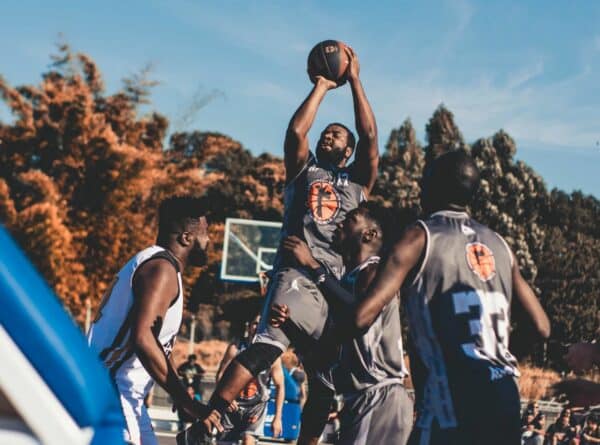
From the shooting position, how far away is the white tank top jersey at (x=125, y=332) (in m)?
5.00

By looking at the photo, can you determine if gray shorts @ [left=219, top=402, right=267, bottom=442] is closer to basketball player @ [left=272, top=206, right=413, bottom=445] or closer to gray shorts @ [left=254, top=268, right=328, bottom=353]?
gray shorts @ [left=254, top=268, right=328, bottom=353]

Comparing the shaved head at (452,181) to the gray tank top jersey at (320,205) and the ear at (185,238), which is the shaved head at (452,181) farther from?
the gray tank top jersey at (320,205)

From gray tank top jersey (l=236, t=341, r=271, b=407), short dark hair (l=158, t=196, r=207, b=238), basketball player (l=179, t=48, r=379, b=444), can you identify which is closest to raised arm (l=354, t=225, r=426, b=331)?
short dark hair (l=158, t=196, r=207, b=238)

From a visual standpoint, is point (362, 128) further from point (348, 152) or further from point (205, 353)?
point (205, 353)

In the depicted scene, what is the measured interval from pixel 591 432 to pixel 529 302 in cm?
990

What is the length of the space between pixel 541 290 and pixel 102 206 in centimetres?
2382

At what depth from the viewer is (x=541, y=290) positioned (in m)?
46.5

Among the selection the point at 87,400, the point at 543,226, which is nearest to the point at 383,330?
the point at 87,400

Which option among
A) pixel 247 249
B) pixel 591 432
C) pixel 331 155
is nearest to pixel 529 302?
pixel 331 155

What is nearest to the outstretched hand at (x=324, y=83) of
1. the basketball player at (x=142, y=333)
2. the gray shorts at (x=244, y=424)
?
the basketball player at (x=142, y=333)

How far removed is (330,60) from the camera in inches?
252

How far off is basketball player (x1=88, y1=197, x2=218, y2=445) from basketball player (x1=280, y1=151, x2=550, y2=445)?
41.1 inches

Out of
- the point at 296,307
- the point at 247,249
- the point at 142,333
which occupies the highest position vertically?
the point at 247,249

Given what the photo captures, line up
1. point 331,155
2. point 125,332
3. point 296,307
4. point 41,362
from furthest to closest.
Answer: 1. point 331,155
2. point 296,307
3. point 125,332
4. point 41,362
